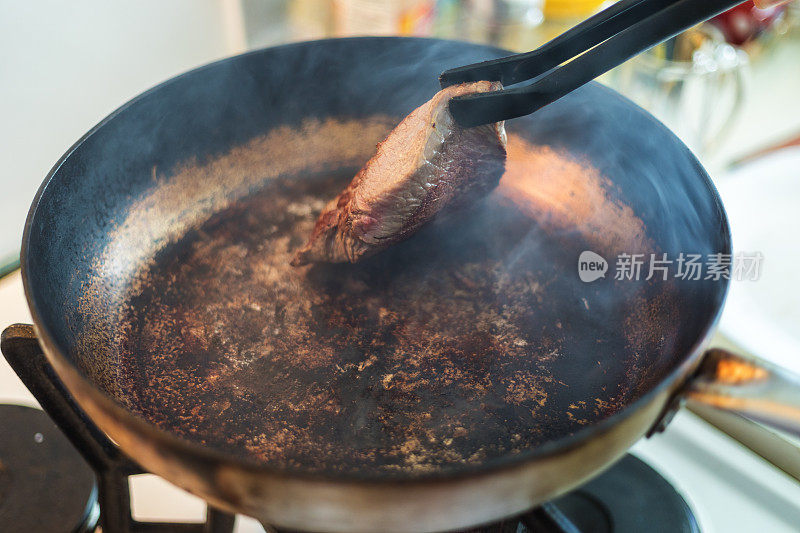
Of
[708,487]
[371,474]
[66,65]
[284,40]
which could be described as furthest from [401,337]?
[284,40]

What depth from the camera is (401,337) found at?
34.5 inches

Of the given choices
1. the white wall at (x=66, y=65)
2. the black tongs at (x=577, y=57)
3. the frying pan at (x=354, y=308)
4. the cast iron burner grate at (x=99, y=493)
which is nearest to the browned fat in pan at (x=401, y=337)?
the frying pan at (x=354, y=308)

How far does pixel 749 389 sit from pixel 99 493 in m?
0.75

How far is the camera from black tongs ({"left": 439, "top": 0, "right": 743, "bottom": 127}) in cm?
73

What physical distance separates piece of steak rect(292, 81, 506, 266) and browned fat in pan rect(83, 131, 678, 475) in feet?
0.29

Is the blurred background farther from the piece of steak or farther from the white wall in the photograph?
the piece of steak

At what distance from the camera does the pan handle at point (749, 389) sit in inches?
22.2

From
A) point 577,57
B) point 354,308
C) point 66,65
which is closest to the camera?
point 577,57

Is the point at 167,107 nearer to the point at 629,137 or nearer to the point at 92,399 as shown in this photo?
the point at 92,399

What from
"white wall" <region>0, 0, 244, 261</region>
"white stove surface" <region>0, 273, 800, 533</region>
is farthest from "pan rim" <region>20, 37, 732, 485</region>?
"white wall" <region>0, 0, 244, 261</region>

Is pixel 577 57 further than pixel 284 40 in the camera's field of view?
No

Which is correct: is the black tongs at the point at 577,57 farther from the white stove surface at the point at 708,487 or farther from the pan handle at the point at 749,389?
the white stove surface at the point at 708,487

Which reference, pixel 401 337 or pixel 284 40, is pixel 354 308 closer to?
pixel 401 337

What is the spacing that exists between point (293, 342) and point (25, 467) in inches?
17.1
